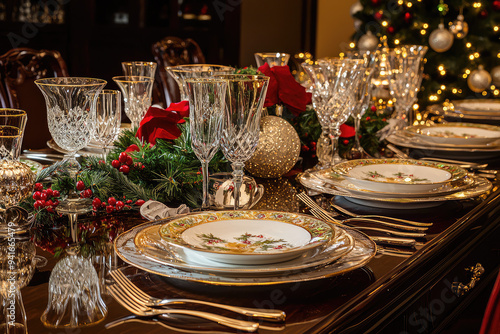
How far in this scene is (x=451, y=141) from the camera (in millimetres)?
1459

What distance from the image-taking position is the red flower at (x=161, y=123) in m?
1.13

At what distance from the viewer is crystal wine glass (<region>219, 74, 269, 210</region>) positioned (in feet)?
2.85

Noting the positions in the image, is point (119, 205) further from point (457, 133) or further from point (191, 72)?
point (457, 133)

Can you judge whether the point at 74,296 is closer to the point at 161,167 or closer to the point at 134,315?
the point at 134,315

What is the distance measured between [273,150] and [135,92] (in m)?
0.32

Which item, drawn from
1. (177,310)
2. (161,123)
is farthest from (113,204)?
(177,310)

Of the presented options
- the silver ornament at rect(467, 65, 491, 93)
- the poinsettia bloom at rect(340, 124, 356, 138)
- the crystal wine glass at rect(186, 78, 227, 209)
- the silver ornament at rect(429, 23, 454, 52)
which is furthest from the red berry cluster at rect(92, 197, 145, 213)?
the silver ornament at rect(467, 65, 491, 93)

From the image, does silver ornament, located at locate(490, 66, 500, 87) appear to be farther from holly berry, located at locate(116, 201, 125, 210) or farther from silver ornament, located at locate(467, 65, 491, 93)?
holly berry, located at locate(116, 201, 125, 210)

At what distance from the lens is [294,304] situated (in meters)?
0.61

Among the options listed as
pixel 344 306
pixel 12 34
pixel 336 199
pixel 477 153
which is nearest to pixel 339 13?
pixel 12 34

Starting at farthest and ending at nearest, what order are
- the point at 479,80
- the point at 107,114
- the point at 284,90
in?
the point at 479,80, the point at 284,90, the point at 107,114

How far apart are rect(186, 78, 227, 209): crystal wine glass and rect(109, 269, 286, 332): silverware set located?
12.4 inches

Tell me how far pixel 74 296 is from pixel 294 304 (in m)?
0.23

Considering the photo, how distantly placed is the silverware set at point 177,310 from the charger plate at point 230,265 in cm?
4
